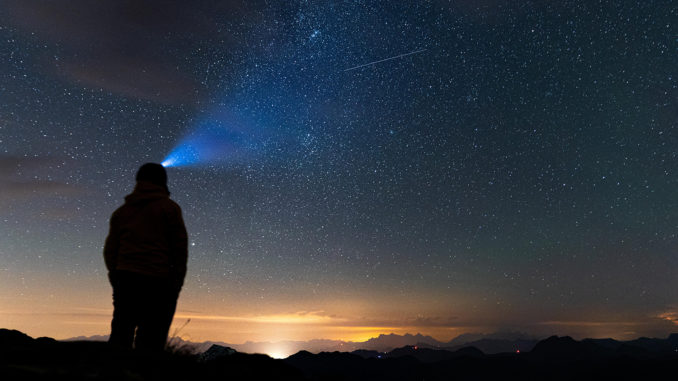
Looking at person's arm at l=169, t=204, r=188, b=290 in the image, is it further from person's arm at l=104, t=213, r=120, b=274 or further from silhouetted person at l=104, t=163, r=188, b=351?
person's arm at l=104, t=213, r=120, b=274

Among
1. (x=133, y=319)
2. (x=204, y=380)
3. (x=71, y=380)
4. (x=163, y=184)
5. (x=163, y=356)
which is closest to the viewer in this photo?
(x=71, y=380)

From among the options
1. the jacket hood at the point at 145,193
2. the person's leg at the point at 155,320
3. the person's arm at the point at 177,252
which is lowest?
the person's leg at the point at 155,320

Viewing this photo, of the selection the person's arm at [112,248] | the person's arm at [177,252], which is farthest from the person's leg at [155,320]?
the person's arm at [112,248]

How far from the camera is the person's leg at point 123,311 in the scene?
409cm

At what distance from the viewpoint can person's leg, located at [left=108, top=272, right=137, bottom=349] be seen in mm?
4094

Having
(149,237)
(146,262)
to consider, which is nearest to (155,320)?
(146,262)

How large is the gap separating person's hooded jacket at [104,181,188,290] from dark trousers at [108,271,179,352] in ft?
0.29

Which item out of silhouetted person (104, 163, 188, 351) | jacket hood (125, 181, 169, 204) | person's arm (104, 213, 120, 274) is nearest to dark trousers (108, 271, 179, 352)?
silhouetted person (104, 163, 188, 351)

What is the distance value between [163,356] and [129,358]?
12.2 inches

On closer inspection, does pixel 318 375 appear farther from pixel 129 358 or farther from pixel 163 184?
pixel 163 184

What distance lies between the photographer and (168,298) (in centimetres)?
421

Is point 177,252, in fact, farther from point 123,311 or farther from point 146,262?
point 123,311

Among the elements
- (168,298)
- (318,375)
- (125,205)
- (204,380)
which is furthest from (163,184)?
(318,375)

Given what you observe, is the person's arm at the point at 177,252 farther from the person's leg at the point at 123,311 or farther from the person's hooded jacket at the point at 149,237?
the person's leg at the point at 123,311
